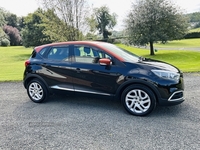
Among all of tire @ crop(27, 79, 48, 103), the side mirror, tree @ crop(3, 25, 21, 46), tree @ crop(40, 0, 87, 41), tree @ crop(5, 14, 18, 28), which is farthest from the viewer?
tree @ crop(5, 14, 18, 28)

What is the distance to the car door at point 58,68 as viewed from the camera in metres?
5.12

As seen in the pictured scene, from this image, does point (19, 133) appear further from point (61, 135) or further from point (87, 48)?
point (87, 48)

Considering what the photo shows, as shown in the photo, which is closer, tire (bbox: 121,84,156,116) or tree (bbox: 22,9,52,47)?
tire (bbox: 121,84,156,116)

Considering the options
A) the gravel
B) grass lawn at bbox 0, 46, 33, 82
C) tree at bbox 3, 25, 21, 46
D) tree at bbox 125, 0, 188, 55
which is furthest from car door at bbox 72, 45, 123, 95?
tree at bbox 3, 25, 21, 46

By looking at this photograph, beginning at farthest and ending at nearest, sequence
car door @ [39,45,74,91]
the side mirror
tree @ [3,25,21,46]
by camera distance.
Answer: tree @ [3,25,21,46], car door @ [39,45,74,91], the side mirror

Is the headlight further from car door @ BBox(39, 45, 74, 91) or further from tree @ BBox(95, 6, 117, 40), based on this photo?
tree @ BBox(95, 6, 117, 40)

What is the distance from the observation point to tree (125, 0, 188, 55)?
26.0 meters

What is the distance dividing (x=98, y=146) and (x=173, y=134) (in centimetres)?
138

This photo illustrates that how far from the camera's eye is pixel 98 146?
3.27m

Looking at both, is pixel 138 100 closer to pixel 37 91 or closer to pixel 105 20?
pixel 37 91

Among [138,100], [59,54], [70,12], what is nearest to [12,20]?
[70,12]

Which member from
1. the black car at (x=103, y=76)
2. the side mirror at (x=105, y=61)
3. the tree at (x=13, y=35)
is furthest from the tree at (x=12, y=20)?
the side mirror at (x=105, y=61)

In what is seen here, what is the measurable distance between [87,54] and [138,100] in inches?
66.3

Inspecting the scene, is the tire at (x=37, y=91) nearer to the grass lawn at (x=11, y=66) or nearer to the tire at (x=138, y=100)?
the tire at (x=138, y=100)
